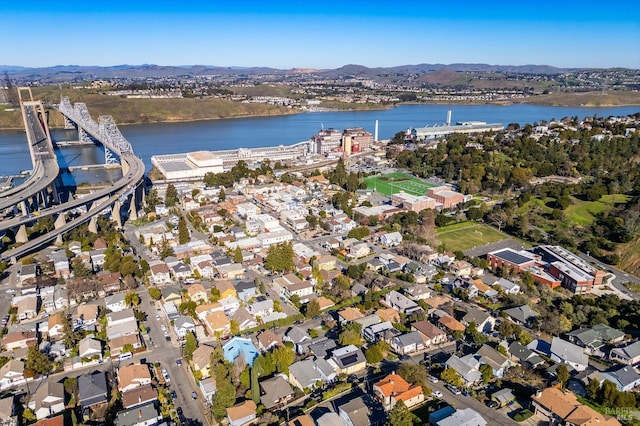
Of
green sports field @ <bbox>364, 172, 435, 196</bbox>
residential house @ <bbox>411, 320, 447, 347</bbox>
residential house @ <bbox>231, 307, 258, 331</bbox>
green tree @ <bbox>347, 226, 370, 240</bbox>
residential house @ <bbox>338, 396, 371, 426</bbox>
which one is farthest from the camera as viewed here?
green sports field @ <bbox>364, 172, 435, 196</bbox>

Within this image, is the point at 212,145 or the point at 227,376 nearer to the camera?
the point at 227,376

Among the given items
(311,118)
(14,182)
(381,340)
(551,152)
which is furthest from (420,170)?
(311,118)

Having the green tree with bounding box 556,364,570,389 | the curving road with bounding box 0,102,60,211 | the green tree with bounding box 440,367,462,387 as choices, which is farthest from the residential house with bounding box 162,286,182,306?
the green tree with bounding box 556,364,570,389

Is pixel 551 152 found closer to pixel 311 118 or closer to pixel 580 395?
pixel 580 395

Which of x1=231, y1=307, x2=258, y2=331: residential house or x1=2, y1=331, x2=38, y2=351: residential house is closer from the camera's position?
x1=2, y1=331, x2=38, y2=351: residential house

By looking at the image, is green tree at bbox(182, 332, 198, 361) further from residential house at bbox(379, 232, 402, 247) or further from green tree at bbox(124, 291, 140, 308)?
residential house at bbox(379, 232, 402, 247)

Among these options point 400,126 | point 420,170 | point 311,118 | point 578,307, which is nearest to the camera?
point 578,307

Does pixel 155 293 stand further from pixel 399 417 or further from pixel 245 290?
pixel 399 417

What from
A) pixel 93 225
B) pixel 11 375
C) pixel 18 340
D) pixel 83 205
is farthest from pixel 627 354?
pixel 83 205
